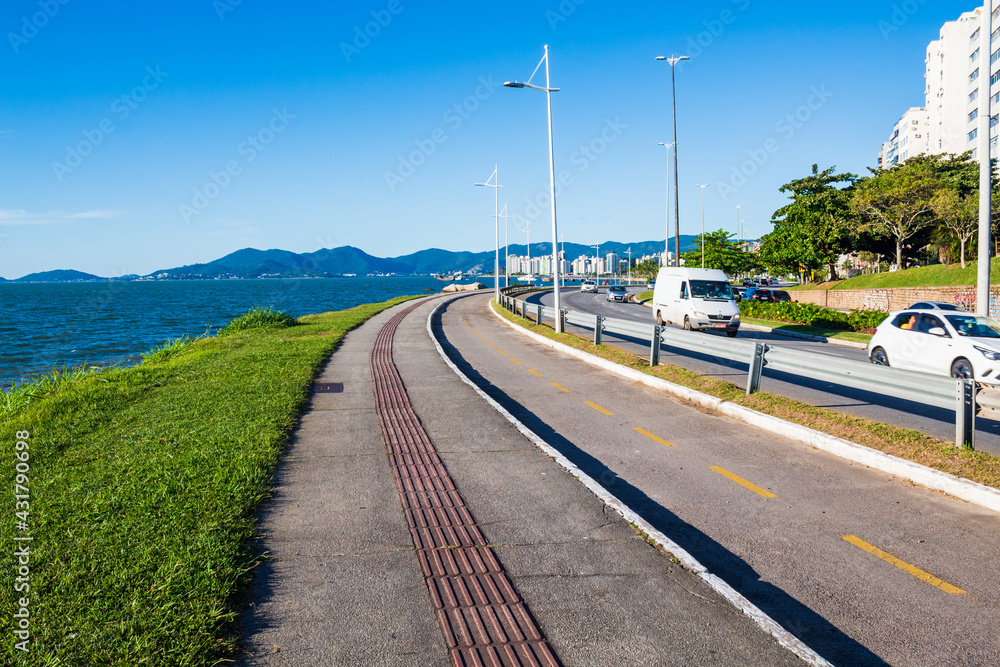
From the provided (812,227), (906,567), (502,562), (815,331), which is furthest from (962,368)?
(812,227)

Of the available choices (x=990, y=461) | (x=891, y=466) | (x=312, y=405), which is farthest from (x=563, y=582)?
(x=312, y=405)

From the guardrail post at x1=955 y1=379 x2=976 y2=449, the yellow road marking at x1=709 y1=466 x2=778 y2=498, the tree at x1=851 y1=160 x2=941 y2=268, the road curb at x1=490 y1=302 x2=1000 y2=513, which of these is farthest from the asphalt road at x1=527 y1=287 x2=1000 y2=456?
the tree at x1=851 y1=160 x2=941 y2=268

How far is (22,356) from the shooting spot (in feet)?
103

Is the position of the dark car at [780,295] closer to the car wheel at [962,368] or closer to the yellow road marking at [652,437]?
the car wheel at [962,368]

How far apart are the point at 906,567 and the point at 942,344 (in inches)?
417

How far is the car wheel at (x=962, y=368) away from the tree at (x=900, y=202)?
127 ft

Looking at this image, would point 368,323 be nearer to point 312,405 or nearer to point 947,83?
point 312,405

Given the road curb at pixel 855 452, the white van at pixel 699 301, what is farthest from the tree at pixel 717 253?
the road curb at pixel 855 452

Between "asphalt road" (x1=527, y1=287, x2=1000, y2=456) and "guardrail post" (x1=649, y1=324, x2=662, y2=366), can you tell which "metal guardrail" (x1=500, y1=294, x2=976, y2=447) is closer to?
"guardrail post" (x1=649, y1=324, x2=662, y2=366)

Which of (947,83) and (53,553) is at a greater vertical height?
(947,83)

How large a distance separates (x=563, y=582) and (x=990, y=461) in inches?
207

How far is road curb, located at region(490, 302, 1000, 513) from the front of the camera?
246 inches

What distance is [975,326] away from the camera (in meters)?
13.5

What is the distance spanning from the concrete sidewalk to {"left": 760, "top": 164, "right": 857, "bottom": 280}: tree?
54.4 metres
